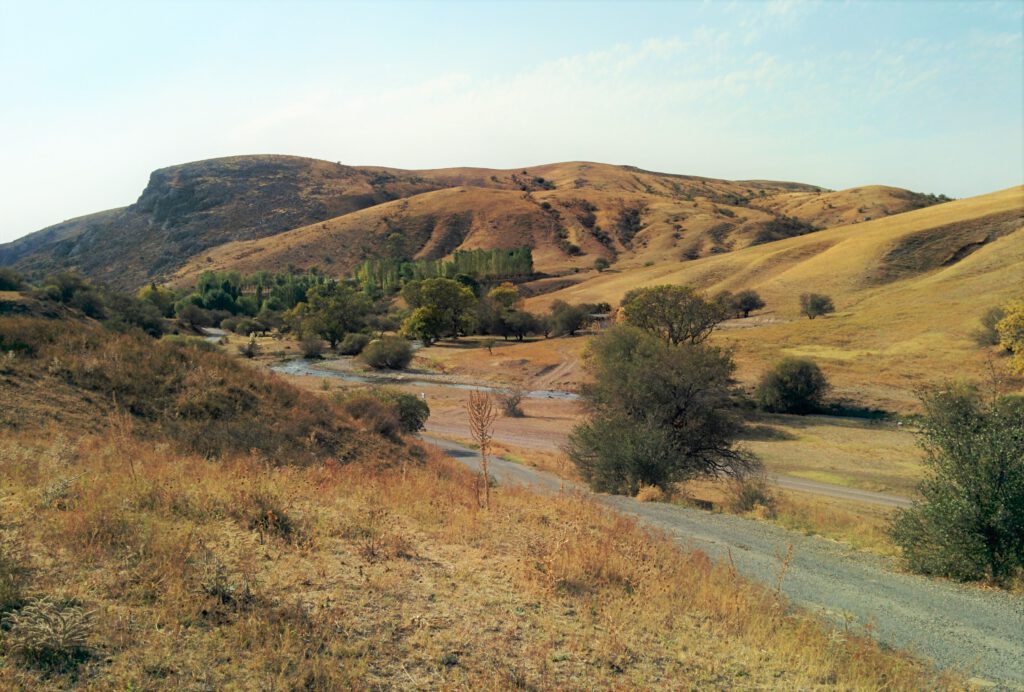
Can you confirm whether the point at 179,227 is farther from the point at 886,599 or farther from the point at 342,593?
the point at 886,599

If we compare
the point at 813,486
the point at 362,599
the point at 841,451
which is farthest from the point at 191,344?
the point at 841,451

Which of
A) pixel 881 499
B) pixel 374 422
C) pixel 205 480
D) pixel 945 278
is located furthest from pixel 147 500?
pixel 945 278

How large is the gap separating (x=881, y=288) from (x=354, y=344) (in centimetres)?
6862

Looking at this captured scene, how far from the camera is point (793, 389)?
4366 centimetres

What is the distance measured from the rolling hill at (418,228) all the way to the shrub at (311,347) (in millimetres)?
64683

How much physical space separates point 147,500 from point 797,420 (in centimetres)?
4291

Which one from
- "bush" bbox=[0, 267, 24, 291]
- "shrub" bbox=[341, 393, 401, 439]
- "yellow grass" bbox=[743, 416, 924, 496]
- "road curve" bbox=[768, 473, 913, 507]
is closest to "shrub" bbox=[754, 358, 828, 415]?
"yellow grass" bbox=[743, 416, 924, 496]

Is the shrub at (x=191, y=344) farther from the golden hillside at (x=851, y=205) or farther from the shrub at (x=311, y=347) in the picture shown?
the golden hillside at (x=851, y=205)

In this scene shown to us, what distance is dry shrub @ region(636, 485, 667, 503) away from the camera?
18.2 m

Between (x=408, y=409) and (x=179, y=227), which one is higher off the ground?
(x=179, y=227)

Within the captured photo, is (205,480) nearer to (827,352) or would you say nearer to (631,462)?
(631,462)

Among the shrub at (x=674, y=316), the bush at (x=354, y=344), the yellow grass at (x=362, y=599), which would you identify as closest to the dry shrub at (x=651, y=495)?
the yellow grass at (x=362, y=599)

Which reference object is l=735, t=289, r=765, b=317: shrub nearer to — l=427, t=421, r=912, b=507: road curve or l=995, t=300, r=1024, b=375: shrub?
l=995, t=300, r=1024, b=375: shrub

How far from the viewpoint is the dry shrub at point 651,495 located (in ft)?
59.7
